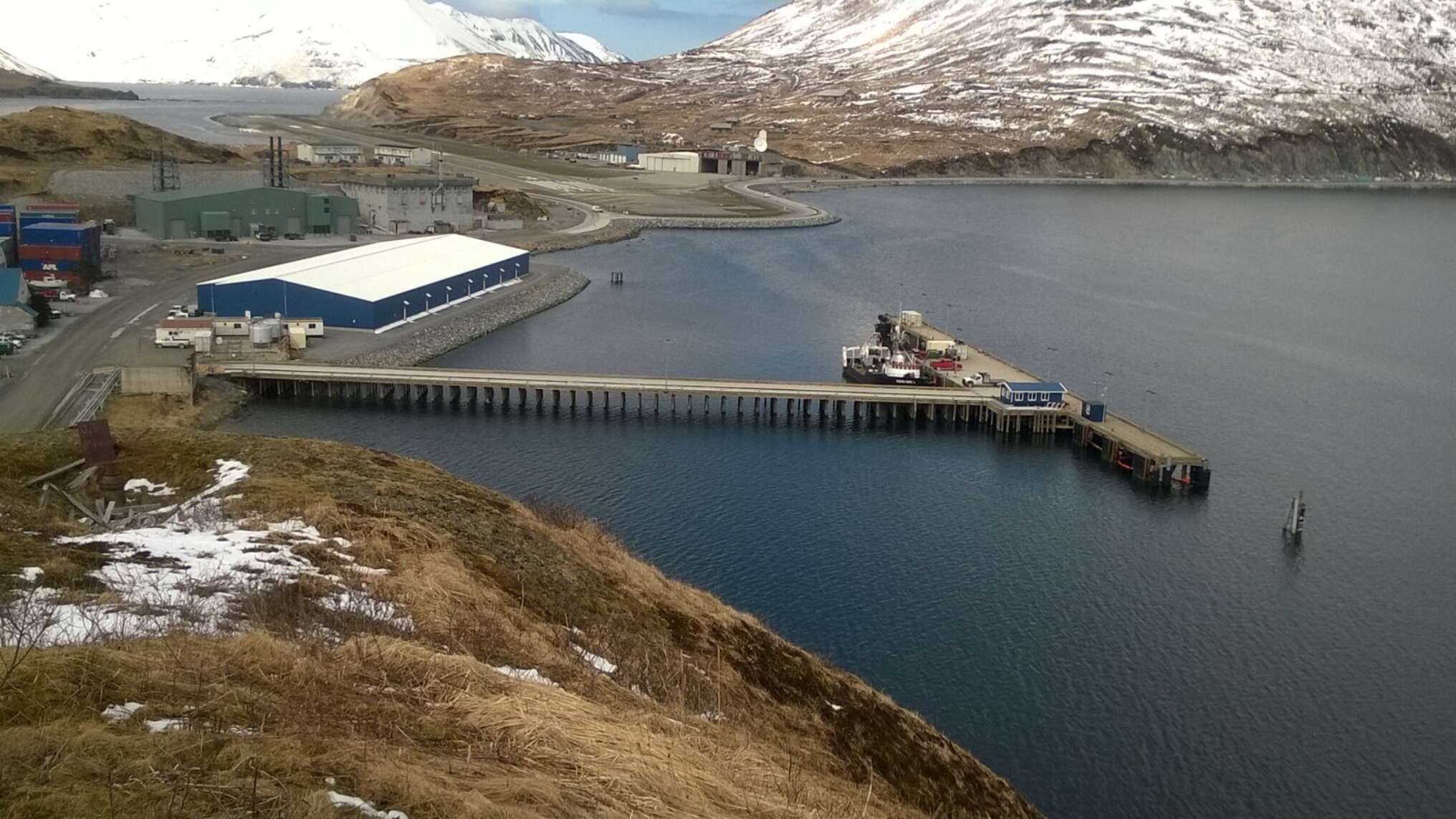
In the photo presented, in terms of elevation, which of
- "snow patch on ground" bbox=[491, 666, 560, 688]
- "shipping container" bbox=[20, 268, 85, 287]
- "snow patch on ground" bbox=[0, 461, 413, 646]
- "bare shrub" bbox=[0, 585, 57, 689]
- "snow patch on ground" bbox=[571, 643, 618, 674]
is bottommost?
"snow patch on ground" bbox=[571, 643, 618, 674]

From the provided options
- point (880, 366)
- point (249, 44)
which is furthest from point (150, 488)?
point (249, 44)

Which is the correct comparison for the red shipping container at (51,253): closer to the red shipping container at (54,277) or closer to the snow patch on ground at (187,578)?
the red shipping container at (54,277)

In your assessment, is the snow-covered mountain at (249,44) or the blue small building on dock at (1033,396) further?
the snow-covered mountain at (249,44)

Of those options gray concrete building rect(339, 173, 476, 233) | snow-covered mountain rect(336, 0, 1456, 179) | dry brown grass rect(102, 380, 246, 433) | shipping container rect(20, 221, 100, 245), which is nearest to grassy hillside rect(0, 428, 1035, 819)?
dry brown grass rect(102, 380, 246, 433)

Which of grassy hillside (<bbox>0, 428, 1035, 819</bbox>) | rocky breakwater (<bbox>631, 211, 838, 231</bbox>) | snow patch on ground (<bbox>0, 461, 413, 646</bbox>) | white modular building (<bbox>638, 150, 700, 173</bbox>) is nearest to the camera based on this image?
grassy hillside (<bbox>0, 428, 1035, 819</bbox>)

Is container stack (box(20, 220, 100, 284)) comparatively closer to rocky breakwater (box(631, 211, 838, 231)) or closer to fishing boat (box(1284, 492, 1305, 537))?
rocky breakwater (box(631, 211, 838, 231))

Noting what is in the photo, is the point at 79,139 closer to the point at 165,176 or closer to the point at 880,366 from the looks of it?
the point at 165,176

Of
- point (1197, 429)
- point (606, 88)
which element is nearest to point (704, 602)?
point (1197, 429)

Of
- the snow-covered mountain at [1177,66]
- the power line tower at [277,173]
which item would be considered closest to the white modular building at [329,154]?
the power line tower at [277,173]
